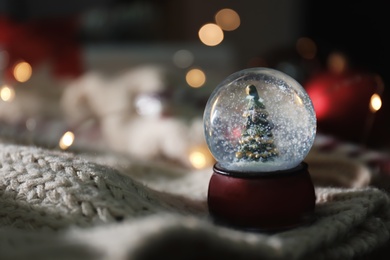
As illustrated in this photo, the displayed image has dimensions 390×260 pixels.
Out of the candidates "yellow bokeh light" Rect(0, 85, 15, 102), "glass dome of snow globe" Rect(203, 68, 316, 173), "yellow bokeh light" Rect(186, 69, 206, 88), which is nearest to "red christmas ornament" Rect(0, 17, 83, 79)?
"yellow bokeh light" Rect(0, 85, 15, 102)

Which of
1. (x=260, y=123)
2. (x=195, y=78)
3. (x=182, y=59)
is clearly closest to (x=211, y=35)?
(x=182, y=59)

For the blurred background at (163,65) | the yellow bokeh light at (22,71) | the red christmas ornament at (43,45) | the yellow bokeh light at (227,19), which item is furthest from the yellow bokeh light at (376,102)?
the yellow bokeh light at (227,19)

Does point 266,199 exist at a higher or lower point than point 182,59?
lower

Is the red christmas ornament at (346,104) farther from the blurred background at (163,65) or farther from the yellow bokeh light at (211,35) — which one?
the yellow bokeh light at (211,35)

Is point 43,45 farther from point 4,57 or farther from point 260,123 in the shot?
point 260,123

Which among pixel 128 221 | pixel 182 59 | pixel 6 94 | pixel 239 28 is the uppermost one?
pixel 239 28

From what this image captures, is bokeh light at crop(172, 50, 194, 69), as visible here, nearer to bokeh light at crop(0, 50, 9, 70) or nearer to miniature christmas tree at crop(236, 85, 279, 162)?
bokeh light at crop(0, 50, 9, 70)
